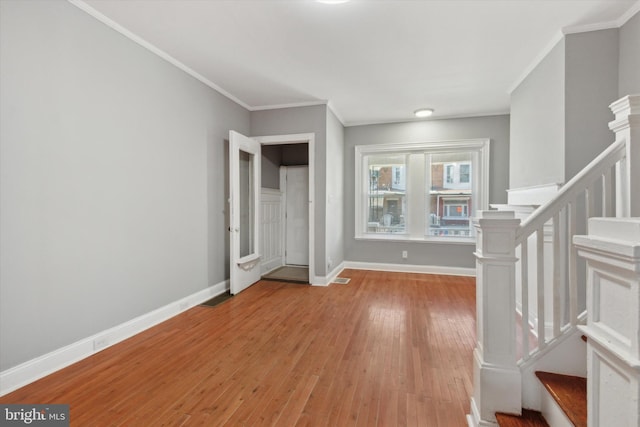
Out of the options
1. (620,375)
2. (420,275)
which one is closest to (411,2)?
(620,375)

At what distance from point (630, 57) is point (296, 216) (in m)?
4.66

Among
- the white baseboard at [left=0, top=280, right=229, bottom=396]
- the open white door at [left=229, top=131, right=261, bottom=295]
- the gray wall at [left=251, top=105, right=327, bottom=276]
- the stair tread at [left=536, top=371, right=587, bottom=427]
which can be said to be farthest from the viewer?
the gray wall at [left=251, top=105, right=327, bottom=276]

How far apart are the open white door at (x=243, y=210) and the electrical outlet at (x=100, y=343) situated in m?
1.51

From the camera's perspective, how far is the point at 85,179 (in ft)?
7.27

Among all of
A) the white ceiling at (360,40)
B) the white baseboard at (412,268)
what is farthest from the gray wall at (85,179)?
the white baseboard at (412,268)

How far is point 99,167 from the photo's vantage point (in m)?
2.32

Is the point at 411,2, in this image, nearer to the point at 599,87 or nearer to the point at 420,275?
the point at 599,87

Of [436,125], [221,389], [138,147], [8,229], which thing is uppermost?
[436,125]

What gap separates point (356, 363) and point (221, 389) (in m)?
0.98

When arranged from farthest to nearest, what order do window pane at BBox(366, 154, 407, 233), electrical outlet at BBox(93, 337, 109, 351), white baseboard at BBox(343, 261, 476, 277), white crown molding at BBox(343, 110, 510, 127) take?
window pane at BBox(366, 154, 407, 233), white baseboard at BBox(343, 261, 476, 277), white crown molding at BBox(343, 110, 510, 127), electrical outlet at BBox(93, 337, 109, 351)

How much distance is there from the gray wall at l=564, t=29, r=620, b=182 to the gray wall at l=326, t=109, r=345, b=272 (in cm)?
274

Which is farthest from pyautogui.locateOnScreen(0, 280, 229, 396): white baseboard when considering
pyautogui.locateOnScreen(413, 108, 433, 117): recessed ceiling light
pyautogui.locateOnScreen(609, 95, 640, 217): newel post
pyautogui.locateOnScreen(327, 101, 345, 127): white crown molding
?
pyautogui.locateOnScreen(413, 108, 433, 117): recessed ceiling light

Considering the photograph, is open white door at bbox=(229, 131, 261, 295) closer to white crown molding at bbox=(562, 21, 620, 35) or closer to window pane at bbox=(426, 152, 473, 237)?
window pane at bbox=(426, 152, 473, 237)

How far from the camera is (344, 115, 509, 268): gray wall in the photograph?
4621 mm
